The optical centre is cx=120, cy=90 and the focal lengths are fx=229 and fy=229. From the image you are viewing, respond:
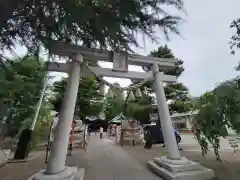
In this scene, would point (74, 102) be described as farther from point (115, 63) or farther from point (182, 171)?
point (182, 171)

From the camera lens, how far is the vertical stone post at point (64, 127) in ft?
15.0

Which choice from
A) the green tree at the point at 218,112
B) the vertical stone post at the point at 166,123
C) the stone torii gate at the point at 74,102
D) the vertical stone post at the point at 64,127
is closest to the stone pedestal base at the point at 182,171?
the stone torii gate at the point at 74,102

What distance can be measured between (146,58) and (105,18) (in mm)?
3468

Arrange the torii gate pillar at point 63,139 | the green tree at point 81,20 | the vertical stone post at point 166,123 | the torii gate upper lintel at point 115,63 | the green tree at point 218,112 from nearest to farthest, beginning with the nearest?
1. the green tree at point 81,20
2. the torii gate pillar at point 63,139
3. the green tree at point 218,112
4. the torii gate upper lintel at point 115,63
5. the vertical stone post at point 166,123

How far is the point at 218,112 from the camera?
5.39 meters

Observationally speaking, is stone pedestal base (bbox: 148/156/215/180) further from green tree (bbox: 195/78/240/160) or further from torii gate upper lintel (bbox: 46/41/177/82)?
torii gate upper lintel (bbox: 46/41/177/82)

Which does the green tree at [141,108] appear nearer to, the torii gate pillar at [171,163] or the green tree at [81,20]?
the torii gate pillar at [171,163]

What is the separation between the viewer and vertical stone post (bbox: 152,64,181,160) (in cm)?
554

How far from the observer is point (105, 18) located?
2.94m

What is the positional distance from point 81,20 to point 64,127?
2765 millimetres

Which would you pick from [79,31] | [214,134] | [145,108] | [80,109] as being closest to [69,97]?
[79,31]

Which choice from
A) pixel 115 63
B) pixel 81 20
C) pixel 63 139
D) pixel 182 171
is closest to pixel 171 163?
pixel 182 171

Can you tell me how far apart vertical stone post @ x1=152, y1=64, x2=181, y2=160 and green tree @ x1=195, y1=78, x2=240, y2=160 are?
98cm

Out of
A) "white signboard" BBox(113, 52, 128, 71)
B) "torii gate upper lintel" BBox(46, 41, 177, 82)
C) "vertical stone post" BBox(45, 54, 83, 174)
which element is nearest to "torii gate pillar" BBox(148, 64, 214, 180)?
"torii gate upper lintel" BBox(46, 41, 177, 82)
